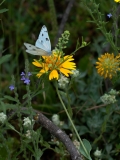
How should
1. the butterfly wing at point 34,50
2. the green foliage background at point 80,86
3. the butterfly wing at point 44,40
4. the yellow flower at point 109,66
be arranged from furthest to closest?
the green foliage background at point 80,86 < the yellow flower at point 109,66 < the butterfly wing at point 44,40 < the butterfly wing at point 34,50

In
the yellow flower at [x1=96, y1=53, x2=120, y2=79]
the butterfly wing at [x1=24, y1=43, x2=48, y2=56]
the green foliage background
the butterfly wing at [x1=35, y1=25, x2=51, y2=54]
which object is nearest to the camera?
the butterfly wing at [x1=24, y1=43, x2=48, y2=56]

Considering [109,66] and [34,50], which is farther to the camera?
[109,66]

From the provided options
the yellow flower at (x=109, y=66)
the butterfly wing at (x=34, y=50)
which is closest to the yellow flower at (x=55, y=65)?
the butterfly wing at (x=34, y=50)

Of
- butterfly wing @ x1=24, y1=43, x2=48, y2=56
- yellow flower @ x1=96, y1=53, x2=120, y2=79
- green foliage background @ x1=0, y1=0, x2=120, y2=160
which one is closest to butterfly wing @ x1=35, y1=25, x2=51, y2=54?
butterfly wing @ x1=24, y1=43, x2=48, y2=56

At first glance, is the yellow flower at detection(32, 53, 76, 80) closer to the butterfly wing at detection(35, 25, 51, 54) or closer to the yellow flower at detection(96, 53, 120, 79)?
the butterfly wing at detection(35, 25, 51, 54)

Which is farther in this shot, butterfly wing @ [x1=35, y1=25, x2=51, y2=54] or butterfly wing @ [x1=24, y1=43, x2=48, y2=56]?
butterfly wing @ [x1=35, y1=25, x2=51, y2=54]

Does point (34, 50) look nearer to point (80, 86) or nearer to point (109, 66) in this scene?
point (109, 66)

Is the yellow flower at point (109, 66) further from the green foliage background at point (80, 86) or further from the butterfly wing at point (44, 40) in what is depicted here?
the butterfly wing at point (44, 40)

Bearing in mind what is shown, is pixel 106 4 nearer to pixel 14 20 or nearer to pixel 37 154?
pixel 14 20

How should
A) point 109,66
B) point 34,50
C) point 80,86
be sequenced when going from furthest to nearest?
point 80,86
point 109,66
point 34,50

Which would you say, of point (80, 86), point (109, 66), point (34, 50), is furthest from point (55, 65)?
point (80, 86)

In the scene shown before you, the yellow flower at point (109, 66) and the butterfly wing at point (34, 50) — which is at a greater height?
the butterfly wing at point (34, 50)
